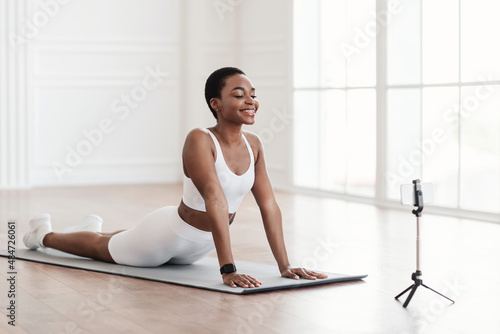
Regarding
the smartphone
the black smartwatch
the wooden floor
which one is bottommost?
the wooden floor

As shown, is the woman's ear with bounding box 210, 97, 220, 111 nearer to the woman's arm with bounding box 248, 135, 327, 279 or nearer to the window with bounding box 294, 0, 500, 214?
the woman's arm with bounding box 248, 135, 327, 279

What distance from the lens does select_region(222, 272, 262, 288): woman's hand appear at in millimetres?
2980

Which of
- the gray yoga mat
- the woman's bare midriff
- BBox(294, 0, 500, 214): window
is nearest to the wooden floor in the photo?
the gray yoga mat

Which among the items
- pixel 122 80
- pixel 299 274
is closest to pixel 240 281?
pixel 299 274

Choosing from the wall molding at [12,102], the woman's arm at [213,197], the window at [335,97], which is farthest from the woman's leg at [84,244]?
the wall molding at [12,102]

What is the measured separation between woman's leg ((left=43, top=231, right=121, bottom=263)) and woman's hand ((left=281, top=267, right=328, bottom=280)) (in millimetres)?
857

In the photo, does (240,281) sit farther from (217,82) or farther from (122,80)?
(122,80)

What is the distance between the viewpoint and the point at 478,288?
10.1ft

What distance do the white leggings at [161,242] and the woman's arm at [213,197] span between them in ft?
0.75

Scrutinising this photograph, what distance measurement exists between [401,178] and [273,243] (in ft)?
9.43

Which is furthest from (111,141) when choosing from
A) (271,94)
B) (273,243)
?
(273,243)

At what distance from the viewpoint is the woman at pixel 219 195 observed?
9.91 feet

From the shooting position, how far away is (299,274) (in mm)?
3178

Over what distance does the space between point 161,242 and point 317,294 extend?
71 centimetres
